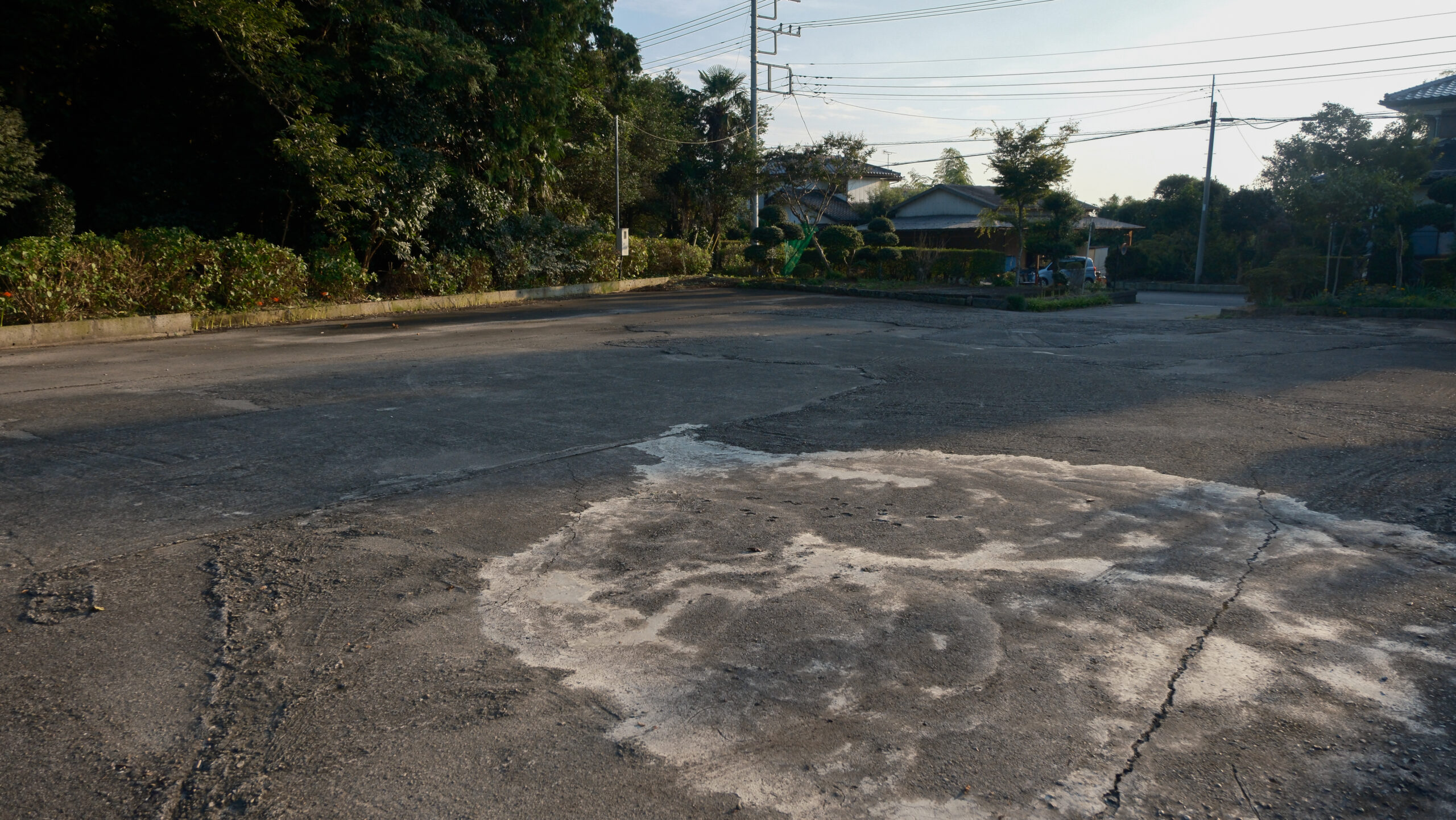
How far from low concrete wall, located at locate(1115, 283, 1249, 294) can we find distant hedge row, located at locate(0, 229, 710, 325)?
924 inches

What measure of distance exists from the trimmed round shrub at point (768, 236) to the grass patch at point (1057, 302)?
8886 millimetres

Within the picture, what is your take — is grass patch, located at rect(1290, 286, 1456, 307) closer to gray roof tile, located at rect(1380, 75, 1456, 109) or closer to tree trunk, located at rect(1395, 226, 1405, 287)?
tree trunk, located at rect(1395, 226, 1405, 287)

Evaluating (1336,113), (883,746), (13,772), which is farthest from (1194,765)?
(1336,113)

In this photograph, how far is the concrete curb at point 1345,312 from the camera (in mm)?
16422

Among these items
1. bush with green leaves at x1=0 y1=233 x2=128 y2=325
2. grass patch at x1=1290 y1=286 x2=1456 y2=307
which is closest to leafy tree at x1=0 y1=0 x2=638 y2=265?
bush with green leaves at x1=0 y1=233 x2=128 y2=325

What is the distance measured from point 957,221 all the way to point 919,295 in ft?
71.3

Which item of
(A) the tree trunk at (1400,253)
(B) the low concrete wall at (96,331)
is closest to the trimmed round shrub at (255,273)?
(B) the low concrete wall at (96,331)

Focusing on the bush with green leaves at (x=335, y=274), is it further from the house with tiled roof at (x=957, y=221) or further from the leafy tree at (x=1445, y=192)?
the leafy tree at (x=1445, y=192)

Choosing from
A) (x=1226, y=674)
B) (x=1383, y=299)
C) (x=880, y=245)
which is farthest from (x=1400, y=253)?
(x=1226, y=674)

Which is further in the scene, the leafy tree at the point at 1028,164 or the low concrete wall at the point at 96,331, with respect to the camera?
the leafy tree at the point at 1028,164

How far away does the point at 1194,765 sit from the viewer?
2508mm

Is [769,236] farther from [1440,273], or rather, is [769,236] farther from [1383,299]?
[1440,273]

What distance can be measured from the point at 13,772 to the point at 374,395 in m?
5.81

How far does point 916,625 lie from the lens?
134 inches
